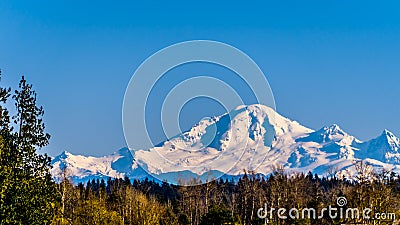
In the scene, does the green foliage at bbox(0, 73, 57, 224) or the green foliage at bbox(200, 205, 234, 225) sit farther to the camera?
the green foliage at bbox(200, 205, 234, 225)

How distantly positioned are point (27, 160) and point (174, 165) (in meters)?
116

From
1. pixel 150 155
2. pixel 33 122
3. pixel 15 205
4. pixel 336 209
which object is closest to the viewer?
pixel 15 205

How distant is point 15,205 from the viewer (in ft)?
59.8

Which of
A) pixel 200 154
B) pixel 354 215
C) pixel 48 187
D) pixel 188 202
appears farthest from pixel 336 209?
pixel 200 154

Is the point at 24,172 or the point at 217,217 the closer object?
the point at 24,172

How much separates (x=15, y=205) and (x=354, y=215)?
28.7 meters

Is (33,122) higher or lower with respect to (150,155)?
lower

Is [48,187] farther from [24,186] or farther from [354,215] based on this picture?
[354,215]

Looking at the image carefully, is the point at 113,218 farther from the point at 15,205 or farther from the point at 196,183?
the point at 196,183

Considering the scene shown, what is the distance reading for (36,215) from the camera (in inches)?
734

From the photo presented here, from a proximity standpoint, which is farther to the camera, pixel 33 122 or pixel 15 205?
pixel 33 122

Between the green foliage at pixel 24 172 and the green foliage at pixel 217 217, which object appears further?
the green foliage at pixel 217 217

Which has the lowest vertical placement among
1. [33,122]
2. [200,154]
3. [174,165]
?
[33,122]

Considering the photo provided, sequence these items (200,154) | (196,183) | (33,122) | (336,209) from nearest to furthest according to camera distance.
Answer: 1. (33,122)
2. (336,209)
3. (196,183)
4. (200,154)
